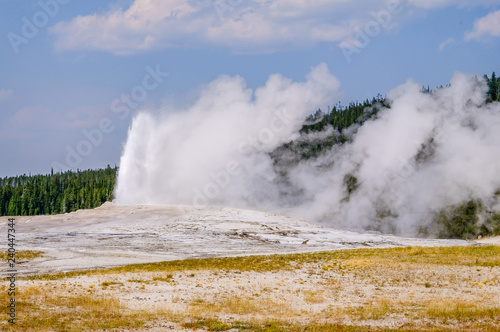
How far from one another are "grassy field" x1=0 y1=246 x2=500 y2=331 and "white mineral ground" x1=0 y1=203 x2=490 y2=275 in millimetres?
8956

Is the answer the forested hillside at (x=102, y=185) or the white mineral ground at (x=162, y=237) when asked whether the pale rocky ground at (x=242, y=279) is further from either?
the forested hillside at (x=102, y=185)

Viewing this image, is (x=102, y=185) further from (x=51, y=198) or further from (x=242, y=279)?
(x=242, y=279)

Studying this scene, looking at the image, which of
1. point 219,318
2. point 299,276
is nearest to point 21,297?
point 219,318

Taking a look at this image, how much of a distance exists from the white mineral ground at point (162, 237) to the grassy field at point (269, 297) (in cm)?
896

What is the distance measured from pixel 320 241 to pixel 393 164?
37.4 metres

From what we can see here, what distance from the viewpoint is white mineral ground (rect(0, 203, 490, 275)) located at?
49125 mm

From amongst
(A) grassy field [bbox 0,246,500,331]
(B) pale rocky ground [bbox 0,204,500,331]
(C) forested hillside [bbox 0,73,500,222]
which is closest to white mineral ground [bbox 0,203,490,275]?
(B) pale rocky ground [bbox 0,204,500,331]

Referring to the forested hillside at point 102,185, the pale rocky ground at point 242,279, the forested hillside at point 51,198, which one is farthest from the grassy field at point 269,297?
the forested hillside at point 51,198

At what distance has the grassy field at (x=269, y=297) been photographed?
67.6ft

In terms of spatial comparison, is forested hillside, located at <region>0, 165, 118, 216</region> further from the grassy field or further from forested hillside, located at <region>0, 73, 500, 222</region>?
the grassy field

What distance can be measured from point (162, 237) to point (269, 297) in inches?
1623

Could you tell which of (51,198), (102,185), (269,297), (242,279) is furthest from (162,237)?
(51,198)

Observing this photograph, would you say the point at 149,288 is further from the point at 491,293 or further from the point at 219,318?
the point at 491,293

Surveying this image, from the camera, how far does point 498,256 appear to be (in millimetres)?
47562
